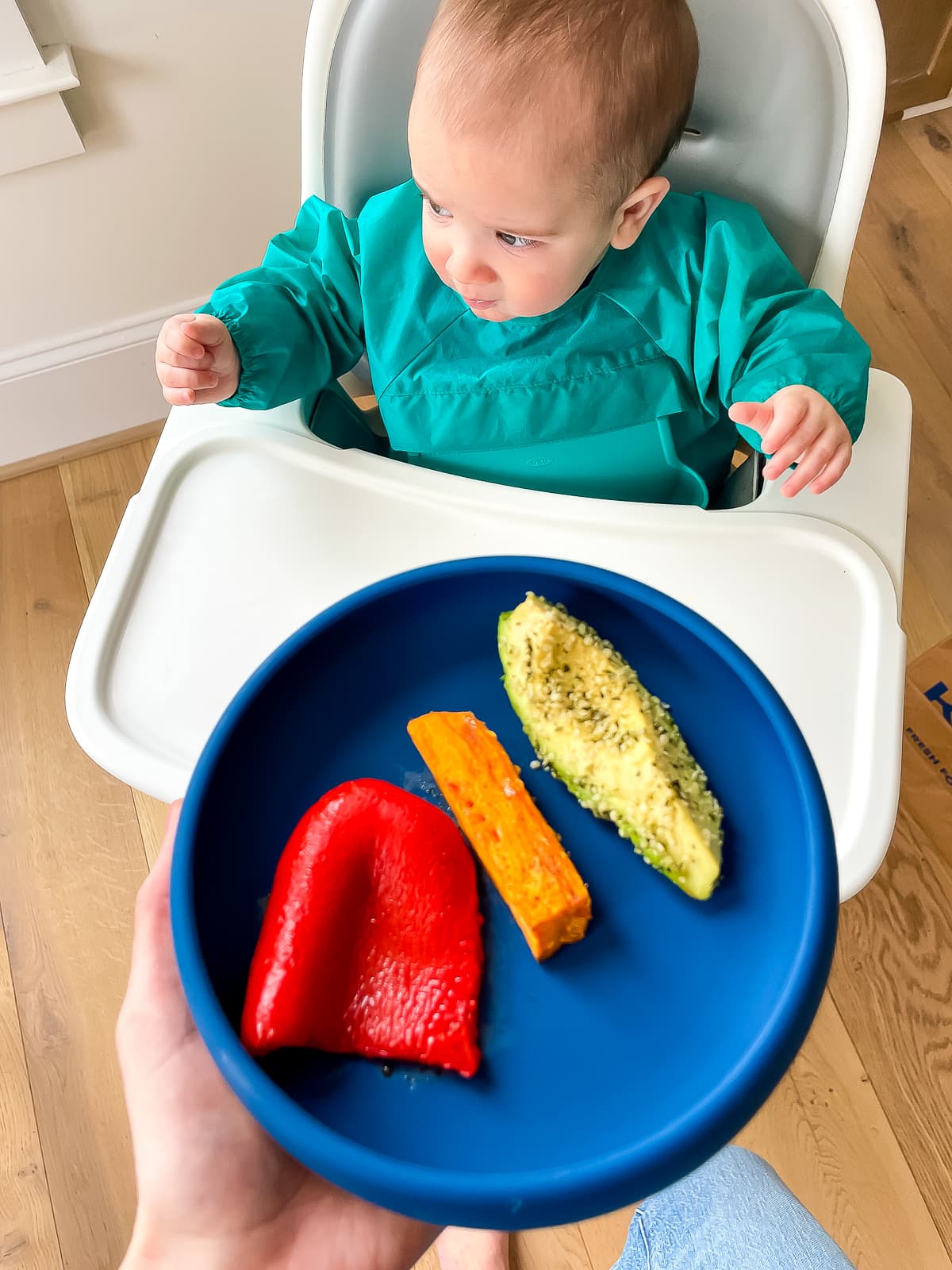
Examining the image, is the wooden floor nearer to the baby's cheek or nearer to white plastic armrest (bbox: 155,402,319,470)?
white plastic armrest (bbox: 155,402,319,470)

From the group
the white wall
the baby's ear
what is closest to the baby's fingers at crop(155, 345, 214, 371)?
the baby's ear

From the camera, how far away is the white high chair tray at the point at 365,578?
59 centimetres

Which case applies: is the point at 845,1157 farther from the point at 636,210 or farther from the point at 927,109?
the point at 927,109

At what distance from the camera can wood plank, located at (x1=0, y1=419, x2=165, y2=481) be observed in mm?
1425

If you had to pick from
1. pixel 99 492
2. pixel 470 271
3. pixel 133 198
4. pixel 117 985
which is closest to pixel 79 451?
pixel 99 492

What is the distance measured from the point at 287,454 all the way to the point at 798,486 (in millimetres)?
359

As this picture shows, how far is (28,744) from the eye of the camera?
4.11 ft

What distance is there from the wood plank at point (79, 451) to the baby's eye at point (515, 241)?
36.5 inches

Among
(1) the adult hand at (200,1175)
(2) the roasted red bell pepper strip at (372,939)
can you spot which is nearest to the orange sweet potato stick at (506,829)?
(2) the roasted red bell pepper strip at (372,939)

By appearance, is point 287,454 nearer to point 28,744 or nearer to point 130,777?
point 130,777

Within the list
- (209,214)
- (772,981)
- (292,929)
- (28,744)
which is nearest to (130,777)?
(292,929)

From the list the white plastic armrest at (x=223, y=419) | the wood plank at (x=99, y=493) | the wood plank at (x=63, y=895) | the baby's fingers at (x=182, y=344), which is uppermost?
the baby's fingers at (x=182, y=344)

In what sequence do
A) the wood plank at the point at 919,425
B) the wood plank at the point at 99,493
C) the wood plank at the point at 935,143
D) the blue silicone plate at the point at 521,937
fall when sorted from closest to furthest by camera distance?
the blue silicone plate at the point at 521,937 < the wood plank at the point at 919,425 < the wood plank at the point at 99,493 < the wood plank at the point at 935,143

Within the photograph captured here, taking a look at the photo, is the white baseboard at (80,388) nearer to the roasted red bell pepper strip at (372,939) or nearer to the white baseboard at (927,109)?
the roasted red bell pepper strip at (372,939)
